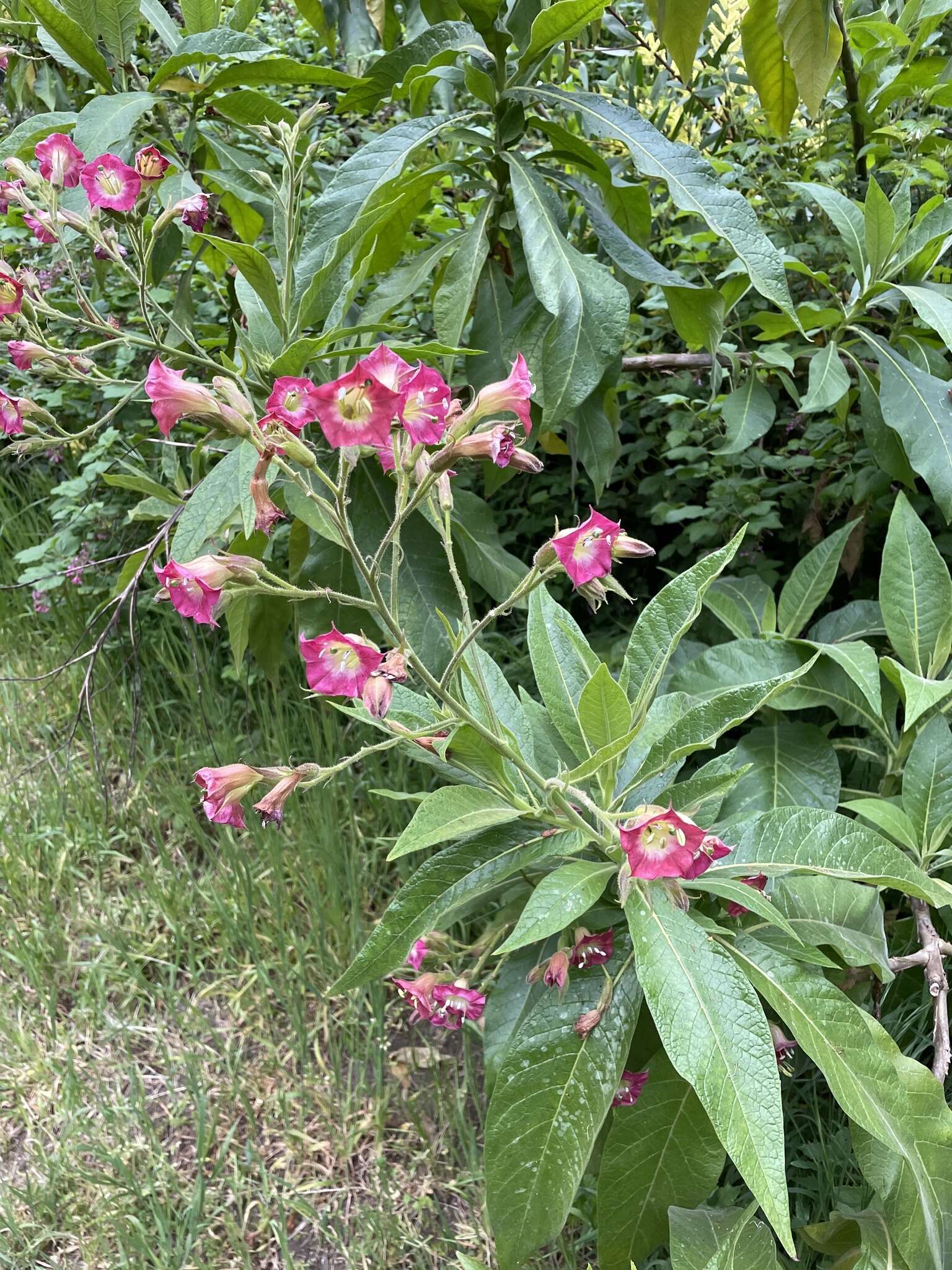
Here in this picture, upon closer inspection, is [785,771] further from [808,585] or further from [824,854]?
[824,854]

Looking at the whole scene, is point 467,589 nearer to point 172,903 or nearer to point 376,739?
point 376,739

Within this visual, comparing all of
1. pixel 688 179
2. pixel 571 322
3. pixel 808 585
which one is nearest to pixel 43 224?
pixel 571 322

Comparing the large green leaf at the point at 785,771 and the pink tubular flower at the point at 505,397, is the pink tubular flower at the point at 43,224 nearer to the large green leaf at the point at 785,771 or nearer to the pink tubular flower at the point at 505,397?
the pink tubular flower at the point at 505,397

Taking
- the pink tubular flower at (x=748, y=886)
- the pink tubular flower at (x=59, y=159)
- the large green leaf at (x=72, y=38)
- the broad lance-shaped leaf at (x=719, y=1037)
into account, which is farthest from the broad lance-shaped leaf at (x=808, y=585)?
the large green leaf at (x=72, y=38)

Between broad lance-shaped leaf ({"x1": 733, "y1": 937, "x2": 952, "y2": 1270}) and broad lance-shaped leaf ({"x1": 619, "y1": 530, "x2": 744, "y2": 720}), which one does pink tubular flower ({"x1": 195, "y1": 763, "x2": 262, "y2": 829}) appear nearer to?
broad lance-shaped leaf ({"x1": 619, "y1": 530, "x2": 744, "y2": 720})

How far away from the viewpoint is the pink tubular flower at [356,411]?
913 mm

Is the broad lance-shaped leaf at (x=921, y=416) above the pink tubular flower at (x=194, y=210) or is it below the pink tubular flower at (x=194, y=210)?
below

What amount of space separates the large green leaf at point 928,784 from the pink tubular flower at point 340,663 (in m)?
0.91

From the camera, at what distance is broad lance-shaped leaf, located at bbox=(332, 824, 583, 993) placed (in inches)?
45.1

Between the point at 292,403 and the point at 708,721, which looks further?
the point at 708,721

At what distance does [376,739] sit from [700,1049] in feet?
4.89

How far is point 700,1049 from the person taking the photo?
99 centimetres

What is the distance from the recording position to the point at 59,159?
1511 mm

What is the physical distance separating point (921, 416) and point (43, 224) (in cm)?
140
